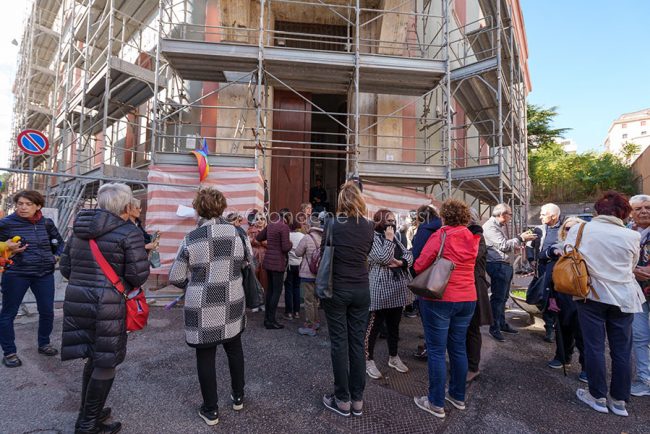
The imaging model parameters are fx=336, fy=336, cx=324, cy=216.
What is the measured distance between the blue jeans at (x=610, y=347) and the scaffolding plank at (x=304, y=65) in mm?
6144

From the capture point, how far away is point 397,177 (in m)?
7.70

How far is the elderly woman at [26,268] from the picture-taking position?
12.0 feet

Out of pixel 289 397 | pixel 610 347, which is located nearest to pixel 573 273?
pixel 610 347

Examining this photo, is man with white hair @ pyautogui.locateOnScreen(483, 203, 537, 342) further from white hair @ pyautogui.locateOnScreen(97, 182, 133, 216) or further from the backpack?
white hair @ pyautogui.locateOnScreen(97, 182, 133, 216)

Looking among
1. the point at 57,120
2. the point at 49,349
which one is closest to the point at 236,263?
the point at 49,349

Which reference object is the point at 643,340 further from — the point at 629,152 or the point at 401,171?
the point at 629,152

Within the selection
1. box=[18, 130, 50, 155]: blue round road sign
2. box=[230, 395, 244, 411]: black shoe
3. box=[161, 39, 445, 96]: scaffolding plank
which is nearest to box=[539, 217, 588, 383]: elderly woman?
box=[230, 395, 244, 411]: black shoe

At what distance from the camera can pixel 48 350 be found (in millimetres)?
3920

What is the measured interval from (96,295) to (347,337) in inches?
76.6

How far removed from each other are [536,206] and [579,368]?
17.9 meters

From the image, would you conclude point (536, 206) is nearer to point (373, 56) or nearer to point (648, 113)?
point (373, 56)

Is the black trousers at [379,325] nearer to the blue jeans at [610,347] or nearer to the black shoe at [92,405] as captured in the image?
the blue jeans at [610,347]

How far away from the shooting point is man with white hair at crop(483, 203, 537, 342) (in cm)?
466

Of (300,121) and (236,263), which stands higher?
(300,121)
